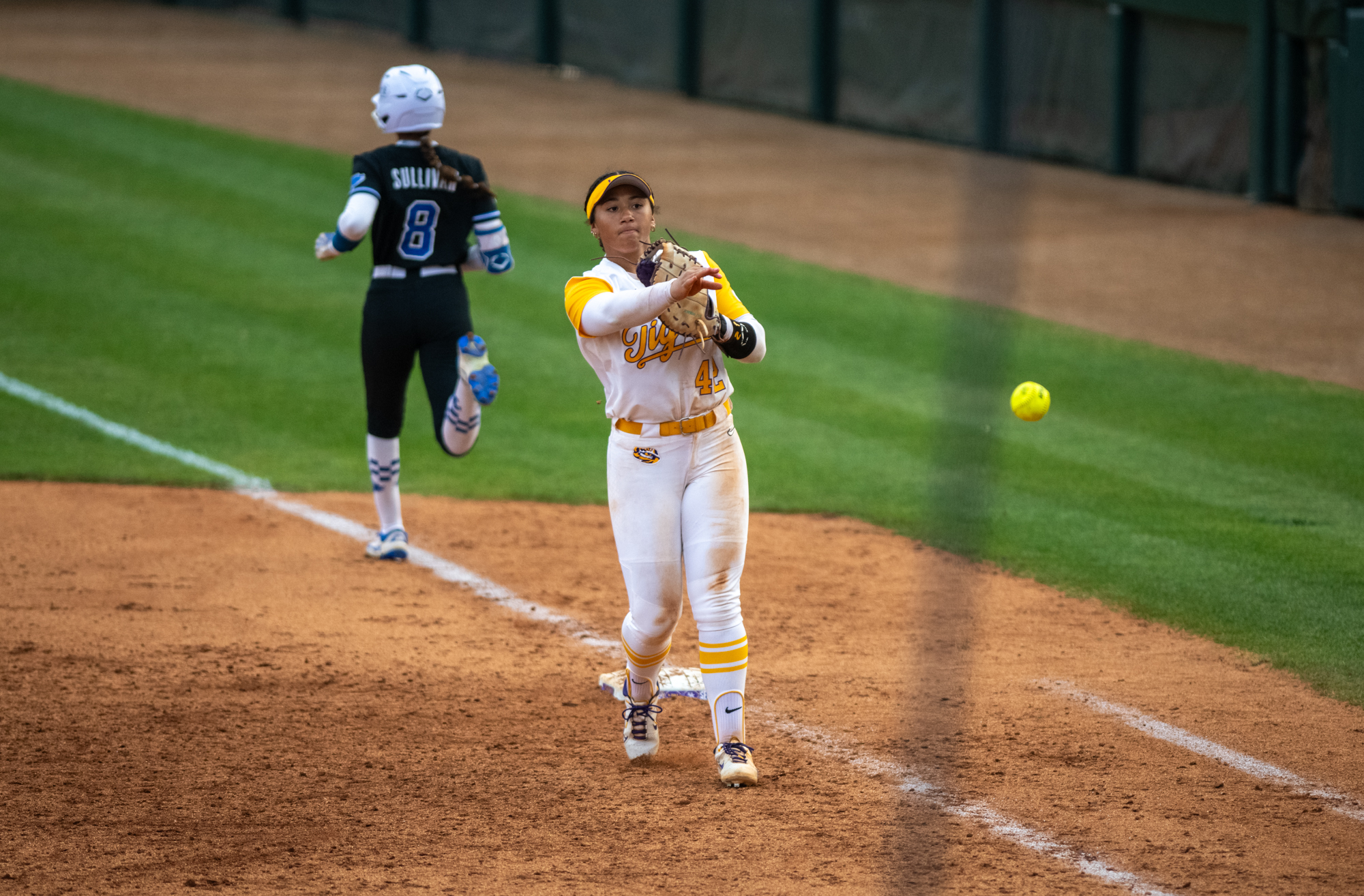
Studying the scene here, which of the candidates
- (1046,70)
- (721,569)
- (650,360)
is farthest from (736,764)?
(1046,70)

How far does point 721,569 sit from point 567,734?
3.33 ft

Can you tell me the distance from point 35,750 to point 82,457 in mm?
4218

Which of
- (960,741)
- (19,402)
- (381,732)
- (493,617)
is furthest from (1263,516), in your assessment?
(19,402)

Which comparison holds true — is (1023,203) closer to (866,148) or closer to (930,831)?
(866,148)

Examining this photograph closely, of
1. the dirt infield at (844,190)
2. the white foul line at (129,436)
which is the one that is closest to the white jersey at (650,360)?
the white foul line at (129,436)

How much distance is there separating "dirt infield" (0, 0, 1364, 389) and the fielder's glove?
23.6 feet

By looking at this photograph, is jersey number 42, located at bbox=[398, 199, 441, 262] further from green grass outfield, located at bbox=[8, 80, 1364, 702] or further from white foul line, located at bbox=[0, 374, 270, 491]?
white foul line, located at bbox=[0, 374, 270, 491]

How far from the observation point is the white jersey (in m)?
5.12

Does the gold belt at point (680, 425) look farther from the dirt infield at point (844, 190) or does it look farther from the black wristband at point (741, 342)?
the dirt infield at point (844, 190)

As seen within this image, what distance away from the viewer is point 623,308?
490cm

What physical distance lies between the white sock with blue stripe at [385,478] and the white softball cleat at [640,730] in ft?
8.56

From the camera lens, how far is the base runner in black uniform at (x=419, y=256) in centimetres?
735

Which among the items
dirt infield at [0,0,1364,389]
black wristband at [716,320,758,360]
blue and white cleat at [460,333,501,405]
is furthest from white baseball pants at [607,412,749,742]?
dirt infield at [0,0,1364,389]

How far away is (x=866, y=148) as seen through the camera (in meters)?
18.9
